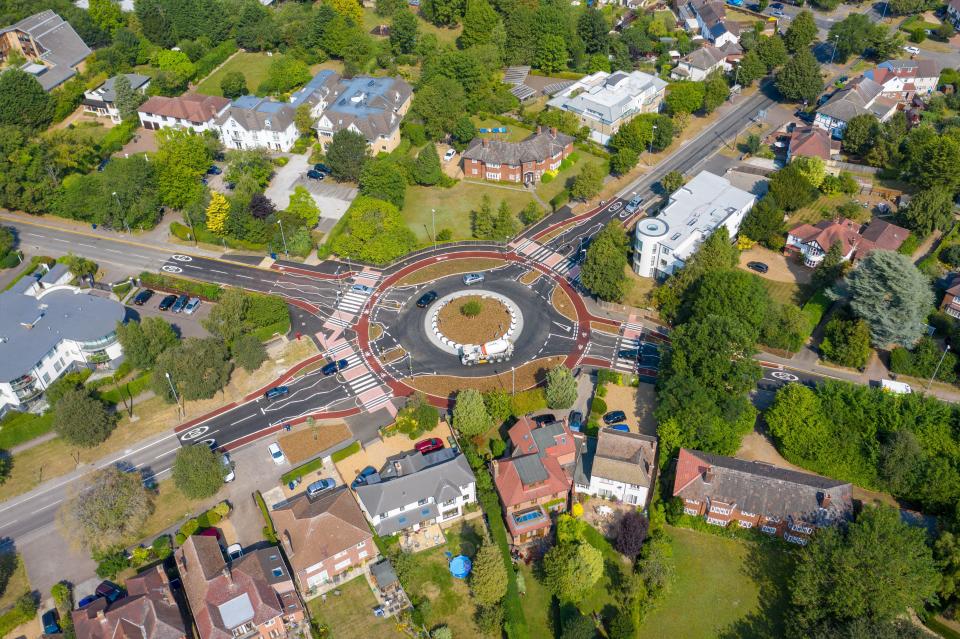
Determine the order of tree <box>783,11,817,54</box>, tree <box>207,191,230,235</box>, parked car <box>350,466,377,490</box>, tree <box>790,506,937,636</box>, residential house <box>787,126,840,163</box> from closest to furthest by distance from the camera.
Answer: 1. tree <box>790,506,937,636</box>
2. parked car <box>350,466,377,490</box>
3. tree <box>207,191,230,235</box>
4. residential house <box>787,126,840,163</box>
5. tree <box>783,11,817,54</box>

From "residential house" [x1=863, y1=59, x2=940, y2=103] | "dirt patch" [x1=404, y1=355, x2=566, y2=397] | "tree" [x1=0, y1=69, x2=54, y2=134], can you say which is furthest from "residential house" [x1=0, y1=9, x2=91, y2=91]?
"residential house" [x1=863, y1=59, x2=940, y2=103]

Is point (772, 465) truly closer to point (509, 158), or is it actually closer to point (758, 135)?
point (509, 158)

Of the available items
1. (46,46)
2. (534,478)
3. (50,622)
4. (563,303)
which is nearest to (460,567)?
(534,478)

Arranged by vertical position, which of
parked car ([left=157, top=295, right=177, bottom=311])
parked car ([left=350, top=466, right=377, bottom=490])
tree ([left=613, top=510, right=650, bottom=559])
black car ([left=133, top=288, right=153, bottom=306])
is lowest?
black car ([left=133, top=288, right=153, bottom=306])

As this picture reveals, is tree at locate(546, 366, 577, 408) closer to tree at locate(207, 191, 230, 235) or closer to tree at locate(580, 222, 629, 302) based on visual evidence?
tree at locate(580, 222, 629, 302)

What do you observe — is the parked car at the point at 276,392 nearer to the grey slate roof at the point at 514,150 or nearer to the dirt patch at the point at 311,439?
the dirt patch at the point at 311,439
